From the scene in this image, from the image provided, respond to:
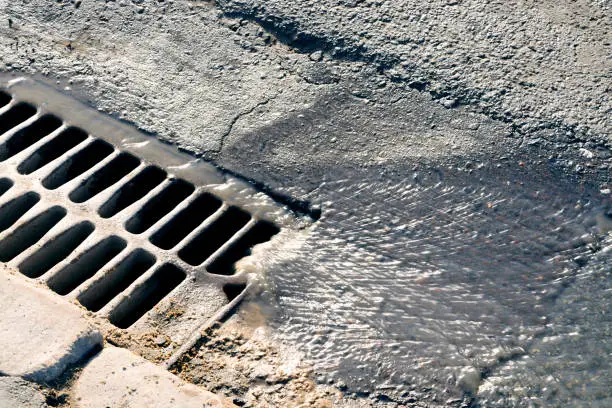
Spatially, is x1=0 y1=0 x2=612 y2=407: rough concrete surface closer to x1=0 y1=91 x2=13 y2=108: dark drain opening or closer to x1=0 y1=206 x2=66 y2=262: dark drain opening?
x1=0 y1=91 x2=13 y2=108: dark drain opening

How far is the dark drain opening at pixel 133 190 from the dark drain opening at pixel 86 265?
0.15 m

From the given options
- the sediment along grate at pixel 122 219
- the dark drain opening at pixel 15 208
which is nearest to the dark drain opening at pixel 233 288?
the sediment along grate at pixel 122 219

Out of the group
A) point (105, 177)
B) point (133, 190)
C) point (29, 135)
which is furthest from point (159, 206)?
point (29, 135)

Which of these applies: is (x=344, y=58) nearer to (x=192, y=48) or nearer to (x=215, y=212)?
(x=192, y=48)

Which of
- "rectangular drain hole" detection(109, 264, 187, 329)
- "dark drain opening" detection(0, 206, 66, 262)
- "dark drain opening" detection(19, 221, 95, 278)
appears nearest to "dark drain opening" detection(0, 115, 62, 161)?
"dark drain opening" detection(0, 206, 66, 262)

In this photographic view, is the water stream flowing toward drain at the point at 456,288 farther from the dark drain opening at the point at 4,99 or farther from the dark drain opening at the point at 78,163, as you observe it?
the dark drain opening at the point at 4,99

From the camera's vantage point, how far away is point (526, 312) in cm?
230

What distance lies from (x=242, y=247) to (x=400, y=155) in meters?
0.66

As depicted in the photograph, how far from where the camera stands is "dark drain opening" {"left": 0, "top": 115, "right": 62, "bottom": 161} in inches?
115

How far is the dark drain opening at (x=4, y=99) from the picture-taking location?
10.2 feet

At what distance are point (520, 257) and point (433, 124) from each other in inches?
25.5

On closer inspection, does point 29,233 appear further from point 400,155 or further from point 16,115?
point 400,155

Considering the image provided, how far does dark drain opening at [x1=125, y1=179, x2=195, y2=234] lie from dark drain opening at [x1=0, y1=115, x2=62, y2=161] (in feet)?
1.90

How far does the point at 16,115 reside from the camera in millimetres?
3055
